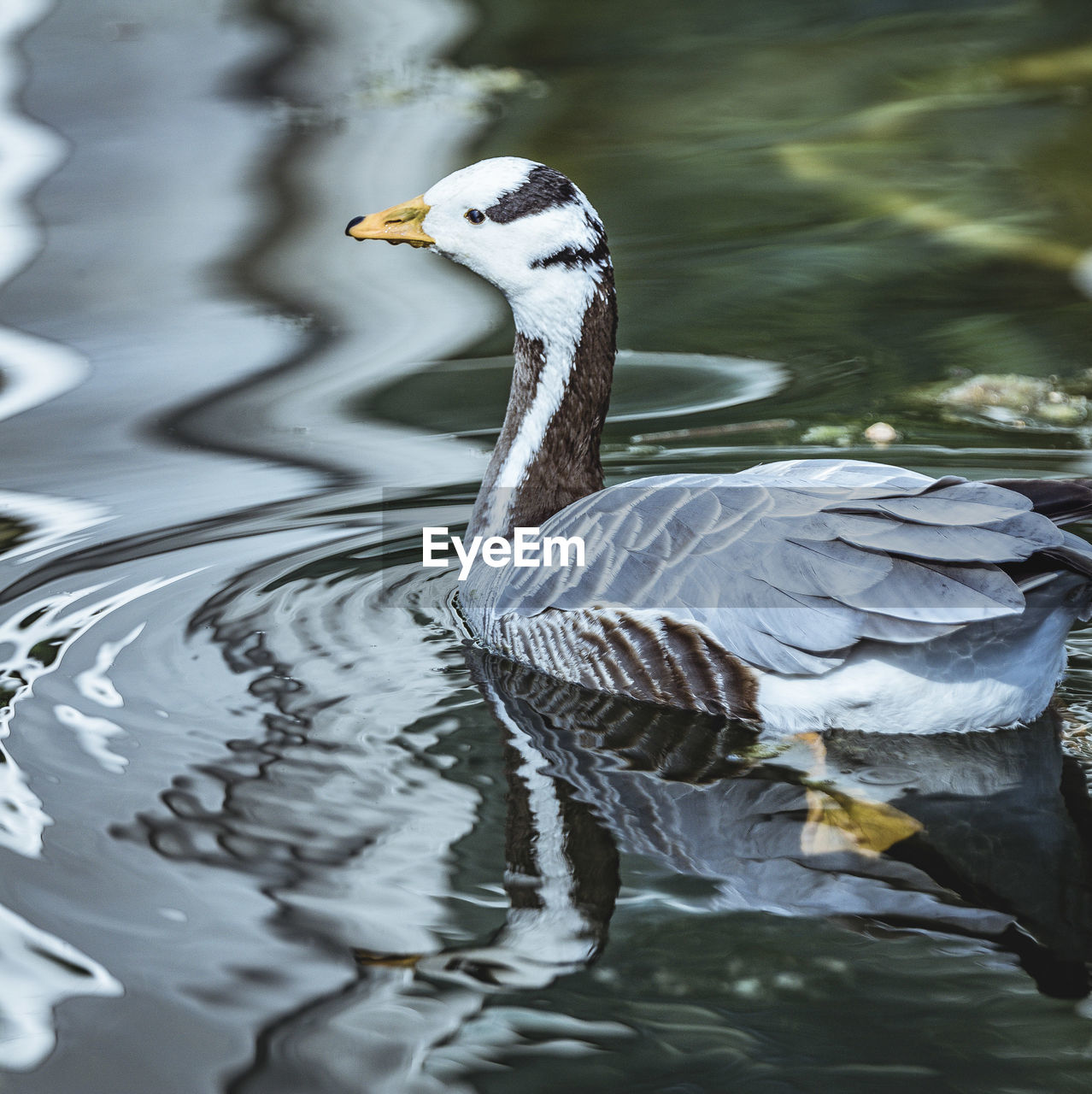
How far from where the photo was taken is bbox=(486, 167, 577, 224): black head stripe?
16.2ft

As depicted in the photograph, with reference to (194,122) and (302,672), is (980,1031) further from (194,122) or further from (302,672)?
(194,122)

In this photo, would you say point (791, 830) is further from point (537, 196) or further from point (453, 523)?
point (453, 523)

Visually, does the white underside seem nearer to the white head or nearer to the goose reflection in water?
the goose reflection in water

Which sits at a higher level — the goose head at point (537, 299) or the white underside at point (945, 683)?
the goose head at point (537, 299)

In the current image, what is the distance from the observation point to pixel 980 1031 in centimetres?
298

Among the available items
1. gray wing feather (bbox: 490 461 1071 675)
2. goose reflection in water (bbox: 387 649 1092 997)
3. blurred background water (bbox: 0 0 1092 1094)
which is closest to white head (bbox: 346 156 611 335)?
gray wing feather (bbox: 490 461 1071 675)

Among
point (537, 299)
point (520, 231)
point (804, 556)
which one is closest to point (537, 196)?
point (520, 231)

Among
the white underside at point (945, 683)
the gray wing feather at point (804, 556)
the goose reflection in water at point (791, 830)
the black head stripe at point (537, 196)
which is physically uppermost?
the black head stripe at point (537, 196)

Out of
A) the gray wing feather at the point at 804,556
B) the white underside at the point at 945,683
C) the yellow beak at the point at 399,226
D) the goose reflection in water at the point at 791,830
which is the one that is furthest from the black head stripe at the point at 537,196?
the white underside at the point at 945,683

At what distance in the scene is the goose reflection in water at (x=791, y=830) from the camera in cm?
337

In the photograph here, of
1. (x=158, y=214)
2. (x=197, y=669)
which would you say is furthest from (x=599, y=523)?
(x=158, y=214)

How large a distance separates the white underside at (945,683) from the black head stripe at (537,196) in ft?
5.89

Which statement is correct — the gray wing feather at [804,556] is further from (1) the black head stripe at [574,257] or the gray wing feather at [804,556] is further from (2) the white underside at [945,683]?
(1) the black head stripe at [574,257]

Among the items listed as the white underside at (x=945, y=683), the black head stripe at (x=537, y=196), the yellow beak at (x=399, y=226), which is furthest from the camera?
the yellow beak at (x=399, y=226)
